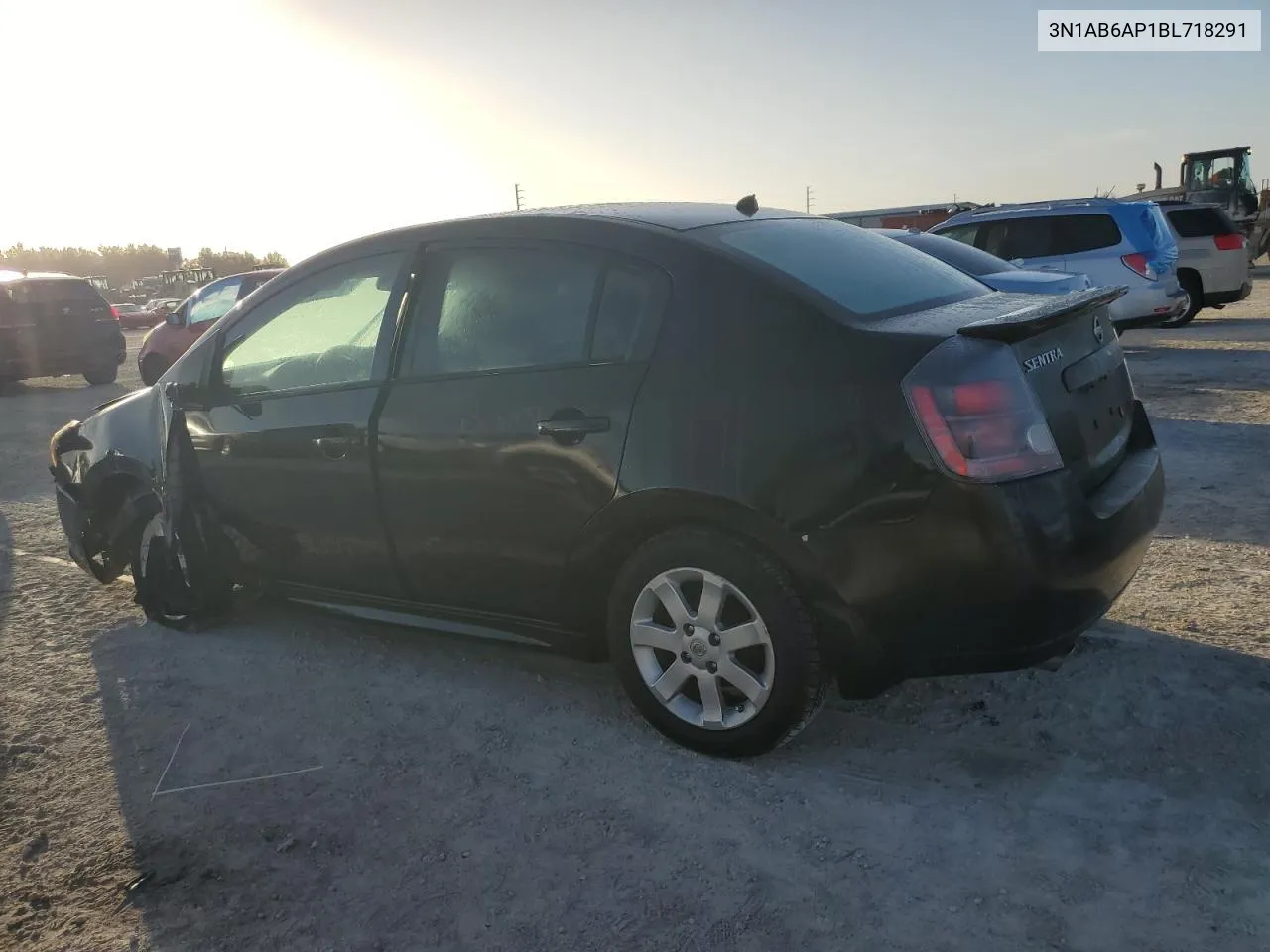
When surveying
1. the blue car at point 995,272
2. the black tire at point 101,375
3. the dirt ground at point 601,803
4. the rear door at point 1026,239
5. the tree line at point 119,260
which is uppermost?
the tree line at point 119,260

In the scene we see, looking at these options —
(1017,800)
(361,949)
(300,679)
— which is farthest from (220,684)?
(1017,800)

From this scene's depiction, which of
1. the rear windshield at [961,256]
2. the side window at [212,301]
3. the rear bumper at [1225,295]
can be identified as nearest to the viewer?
the rear windshield at [961,256]

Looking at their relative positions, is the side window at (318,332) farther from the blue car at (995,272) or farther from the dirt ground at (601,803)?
the blue car at (995,272)

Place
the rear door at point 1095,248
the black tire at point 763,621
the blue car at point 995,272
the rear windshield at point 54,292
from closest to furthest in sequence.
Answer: the black tire at point 763,621 → the blue car at point 995,272 → the rear door at point 1095,248 → the rear windshield at point 54,292

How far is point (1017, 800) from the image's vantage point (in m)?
2.83

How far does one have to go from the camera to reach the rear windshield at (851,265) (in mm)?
3105

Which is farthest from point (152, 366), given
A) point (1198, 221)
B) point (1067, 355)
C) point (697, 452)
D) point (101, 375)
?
point (1198, 221)

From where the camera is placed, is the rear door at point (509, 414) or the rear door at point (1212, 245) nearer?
the rear door at point (509, 414)

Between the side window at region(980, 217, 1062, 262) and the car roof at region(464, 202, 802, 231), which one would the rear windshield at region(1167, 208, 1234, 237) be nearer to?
the side window at region(980, 217, 1062, 262)

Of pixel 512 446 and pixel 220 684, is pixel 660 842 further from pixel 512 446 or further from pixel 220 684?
pixel 220 684

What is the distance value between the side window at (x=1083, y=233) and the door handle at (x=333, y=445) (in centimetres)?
1100

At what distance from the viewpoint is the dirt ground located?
7.96ft

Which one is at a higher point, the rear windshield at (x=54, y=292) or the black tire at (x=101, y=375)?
the rear windshield at (x=54, y=292)

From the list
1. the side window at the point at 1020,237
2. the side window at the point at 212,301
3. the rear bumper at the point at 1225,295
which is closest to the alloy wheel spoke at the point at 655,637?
the side window at the point at 1020,237
